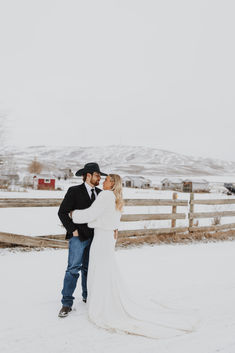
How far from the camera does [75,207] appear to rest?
3.61 m

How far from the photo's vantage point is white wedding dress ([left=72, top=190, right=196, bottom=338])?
307 centimetres

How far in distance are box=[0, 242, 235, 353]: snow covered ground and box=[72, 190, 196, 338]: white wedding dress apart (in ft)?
0.46

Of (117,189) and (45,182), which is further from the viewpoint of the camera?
(45,182)

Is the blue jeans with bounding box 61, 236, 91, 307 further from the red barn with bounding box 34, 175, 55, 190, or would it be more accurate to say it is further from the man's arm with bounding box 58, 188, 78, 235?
the red barn with bounding box 34, 175, 55, 190

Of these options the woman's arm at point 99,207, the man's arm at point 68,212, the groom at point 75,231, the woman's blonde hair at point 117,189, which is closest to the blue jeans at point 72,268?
the groom at point 75,231

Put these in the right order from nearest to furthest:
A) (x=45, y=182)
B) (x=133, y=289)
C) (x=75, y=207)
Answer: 1. (x=75, y=207)
2. (x=133, y=289)
3. (x=45, y=182)

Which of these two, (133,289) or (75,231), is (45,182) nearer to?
(133,289)

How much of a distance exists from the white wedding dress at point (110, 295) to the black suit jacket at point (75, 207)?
0.54 ft

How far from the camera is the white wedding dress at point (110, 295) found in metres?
3.07

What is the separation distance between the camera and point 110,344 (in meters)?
2.74

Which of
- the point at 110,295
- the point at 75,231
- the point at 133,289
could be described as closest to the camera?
the point at 110,295

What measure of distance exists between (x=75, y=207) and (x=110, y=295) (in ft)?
3.68

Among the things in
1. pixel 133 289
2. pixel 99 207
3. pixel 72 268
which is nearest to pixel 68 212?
pixel 99 207

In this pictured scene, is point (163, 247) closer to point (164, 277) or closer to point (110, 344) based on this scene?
point (164, 277)
